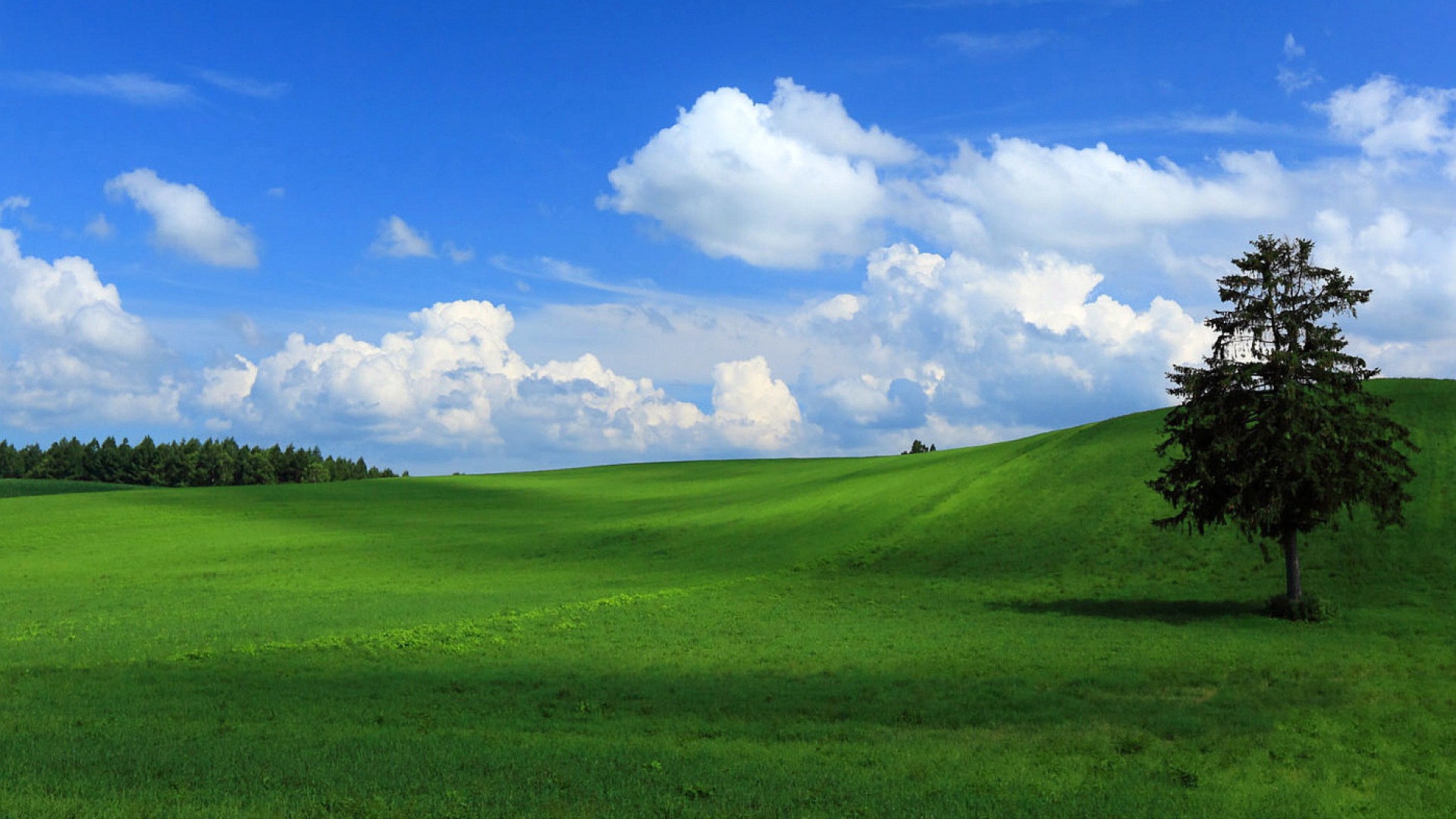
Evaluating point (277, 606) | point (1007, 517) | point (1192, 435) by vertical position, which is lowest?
point (277, 606)

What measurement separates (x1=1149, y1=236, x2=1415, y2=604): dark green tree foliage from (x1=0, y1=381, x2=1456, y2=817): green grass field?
569cm

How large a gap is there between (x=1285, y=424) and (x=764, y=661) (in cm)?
2921

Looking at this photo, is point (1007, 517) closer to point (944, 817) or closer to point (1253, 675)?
point (1253, 675)

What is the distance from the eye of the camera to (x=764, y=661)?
121 feet

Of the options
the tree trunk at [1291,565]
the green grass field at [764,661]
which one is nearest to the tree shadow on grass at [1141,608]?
the green grass field at [764,661]

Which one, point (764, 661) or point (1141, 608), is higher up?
point (1141, 608)

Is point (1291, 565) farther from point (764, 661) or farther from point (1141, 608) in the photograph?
point (764, 661)

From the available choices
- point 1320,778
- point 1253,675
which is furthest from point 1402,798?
point 1253,675

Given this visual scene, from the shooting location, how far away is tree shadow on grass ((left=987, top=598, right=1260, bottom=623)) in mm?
48812

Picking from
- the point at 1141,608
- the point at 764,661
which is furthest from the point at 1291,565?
the point at 764,661

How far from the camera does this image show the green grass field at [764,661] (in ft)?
64.2

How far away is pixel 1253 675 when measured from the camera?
33.7 m

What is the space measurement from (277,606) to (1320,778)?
1979 inches

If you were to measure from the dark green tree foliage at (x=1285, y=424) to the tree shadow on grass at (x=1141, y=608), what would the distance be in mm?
3344
